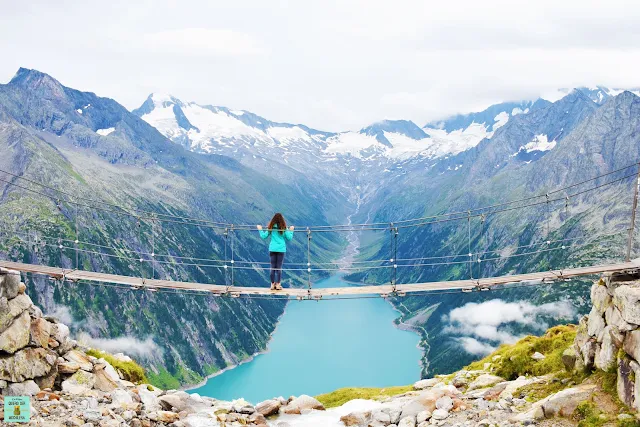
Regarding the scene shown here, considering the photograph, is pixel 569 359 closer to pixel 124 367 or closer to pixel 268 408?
pixel 268 408

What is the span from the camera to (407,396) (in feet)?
77.0

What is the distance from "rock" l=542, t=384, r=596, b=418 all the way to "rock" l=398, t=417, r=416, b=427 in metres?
4.14

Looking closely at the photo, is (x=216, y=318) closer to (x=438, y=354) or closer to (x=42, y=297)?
(x=42, y=297)

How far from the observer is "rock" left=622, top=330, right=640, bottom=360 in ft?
45.6

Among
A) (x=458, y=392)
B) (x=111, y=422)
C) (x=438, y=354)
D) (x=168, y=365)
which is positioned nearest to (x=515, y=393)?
(x=458, y=392)

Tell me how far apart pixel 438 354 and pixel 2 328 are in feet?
578

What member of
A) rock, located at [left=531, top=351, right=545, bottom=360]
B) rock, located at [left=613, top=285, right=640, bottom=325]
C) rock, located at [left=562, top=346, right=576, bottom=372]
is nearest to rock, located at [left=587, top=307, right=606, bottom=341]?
rock, located at [left=562, top=346, right=576, bottom=372]

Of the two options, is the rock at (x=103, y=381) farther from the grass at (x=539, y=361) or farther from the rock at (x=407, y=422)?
the grass at (x=539, y=361)

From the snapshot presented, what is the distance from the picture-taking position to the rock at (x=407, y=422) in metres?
17.5

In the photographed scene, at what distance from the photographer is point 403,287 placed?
21.2 metres

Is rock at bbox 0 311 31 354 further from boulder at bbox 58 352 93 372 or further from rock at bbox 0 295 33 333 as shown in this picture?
boulder at bbox 58 352 93 372

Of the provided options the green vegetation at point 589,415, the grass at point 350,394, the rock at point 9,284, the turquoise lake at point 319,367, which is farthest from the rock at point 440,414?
the turquoise lake at point 319,367

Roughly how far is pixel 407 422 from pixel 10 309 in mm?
12873

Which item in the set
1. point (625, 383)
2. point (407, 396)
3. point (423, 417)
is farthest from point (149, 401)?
point (625, 383)
